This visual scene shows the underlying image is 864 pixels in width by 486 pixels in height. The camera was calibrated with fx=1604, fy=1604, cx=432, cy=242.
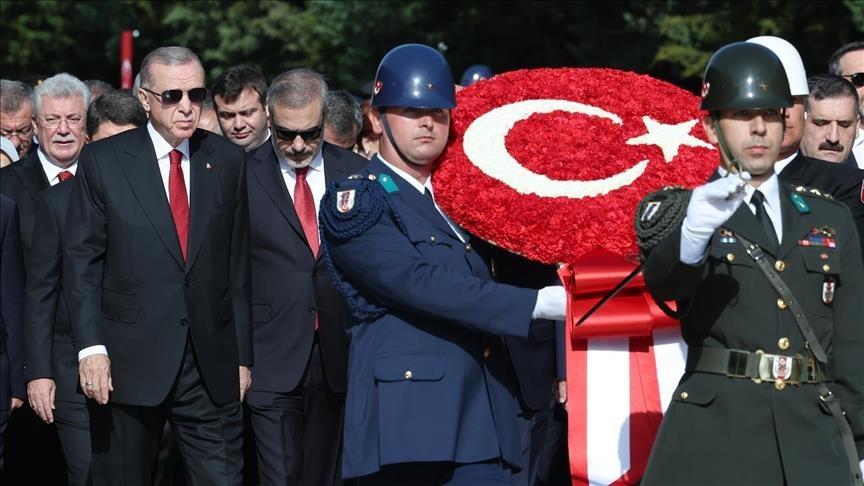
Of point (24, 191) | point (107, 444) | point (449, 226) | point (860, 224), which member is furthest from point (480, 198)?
point (24, 191)

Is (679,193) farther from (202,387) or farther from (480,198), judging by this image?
(202,387)

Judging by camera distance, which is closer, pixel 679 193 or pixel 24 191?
pixel 679 193

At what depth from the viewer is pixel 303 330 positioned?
A: 26.4 ft

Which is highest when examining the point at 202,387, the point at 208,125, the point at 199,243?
the point at 208,125

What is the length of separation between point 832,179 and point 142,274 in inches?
118

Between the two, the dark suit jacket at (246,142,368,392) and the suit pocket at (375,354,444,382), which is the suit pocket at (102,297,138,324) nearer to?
the dark suit jacket at (246,142,368,392)

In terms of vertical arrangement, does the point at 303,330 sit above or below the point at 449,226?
below

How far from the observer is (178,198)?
7.21 metres

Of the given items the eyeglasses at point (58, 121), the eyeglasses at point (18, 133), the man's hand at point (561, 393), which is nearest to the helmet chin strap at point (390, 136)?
the man's hand at point (561, 393)

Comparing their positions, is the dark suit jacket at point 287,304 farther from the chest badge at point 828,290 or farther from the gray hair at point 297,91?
the chest badge at point 828,290

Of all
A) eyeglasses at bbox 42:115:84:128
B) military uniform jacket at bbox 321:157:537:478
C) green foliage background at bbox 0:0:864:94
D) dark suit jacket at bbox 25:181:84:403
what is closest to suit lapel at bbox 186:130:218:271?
dark suit jacket at bbox 25:181:84:403

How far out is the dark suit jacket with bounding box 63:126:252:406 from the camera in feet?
22.9

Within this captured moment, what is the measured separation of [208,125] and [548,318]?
16.8 feet

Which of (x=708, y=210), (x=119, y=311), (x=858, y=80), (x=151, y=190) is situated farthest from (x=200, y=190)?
(x=858, y=80)
